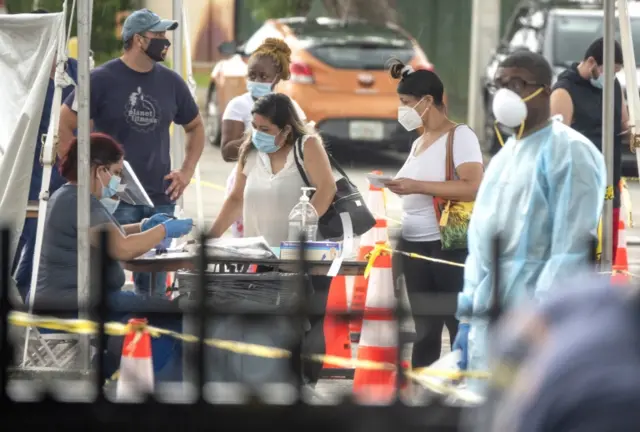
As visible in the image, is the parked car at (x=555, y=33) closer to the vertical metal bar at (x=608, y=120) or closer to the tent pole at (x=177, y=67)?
the tent pole at (x=177, y=67)

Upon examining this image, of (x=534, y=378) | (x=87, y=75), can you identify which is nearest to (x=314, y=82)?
(x=87, y=75)

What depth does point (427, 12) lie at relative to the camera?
79.0 feet

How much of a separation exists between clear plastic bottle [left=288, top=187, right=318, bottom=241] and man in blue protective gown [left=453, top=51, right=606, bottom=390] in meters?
1.94

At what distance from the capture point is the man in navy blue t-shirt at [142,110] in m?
7.59

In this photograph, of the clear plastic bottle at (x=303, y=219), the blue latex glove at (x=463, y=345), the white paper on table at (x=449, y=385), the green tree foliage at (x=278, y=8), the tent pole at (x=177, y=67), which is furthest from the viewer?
the green tree foliage at (x=278, y=8)

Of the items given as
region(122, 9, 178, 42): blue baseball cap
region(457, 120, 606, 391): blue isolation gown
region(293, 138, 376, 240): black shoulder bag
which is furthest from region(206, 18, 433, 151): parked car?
region(457, 120, 606, 391): blue isolation gown

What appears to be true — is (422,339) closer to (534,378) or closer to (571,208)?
(571,208)

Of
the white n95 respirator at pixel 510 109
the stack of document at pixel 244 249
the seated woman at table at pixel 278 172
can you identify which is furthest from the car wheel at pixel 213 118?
the white n95 respirator at pixel 510 109

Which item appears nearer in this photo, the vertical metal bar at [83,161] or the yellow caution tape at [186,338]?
the yellow caution tape at [186,338]

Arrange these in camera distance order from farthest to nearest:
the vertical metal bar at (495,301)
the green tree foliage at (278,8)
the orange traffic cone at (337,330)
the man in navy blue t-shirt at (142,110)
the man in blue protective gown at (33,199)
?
the green tree foliage at (278,8) < the man in navy blue t-shirt at (142,110) < the man in blue protective gown at (33,199) < the orange traffic cone at (337,330) < the vertical metal bar at (495,301)

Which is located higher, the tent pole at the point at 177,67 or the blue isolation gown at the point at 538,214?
the tent pole at the point at 177,67

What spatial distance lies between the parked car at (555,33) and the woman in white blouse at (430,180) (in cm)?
893

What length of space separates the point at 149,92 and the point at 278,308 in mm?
4019

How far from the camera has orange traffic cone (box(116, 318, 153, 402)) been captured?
4039 mm
